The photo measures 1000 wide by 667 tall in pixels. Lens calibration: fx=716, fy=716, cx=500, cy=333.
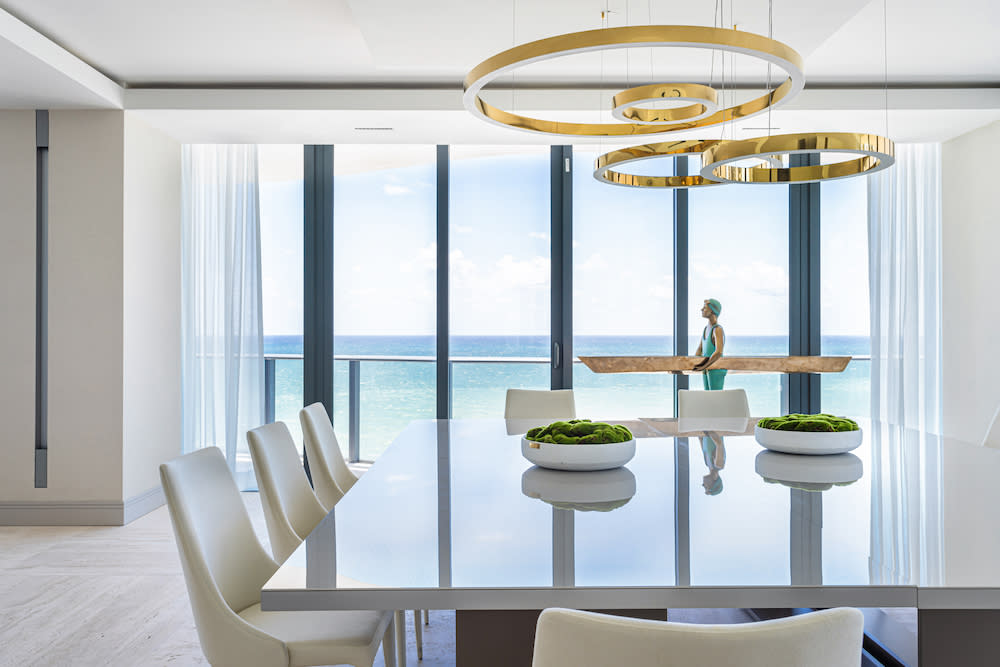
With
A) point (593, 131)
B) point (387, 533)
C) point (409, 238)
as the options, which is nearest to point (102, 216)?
point (593, 131)

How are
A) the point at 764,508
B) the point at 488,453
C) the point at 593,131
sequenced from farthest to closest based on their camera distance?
the point at 593,131 → the point at 488,453 → the point at 764,508

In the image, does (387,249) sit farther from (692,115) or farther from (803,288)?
(692,115)

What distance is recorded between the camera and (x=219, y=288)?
5367 mm

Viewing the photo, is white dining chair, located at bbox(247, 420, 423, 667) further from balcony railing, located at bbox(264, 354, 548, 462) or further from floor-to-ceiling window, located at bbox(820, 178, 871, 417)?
floor-to-ceiling window, located at bbox(820, 178, 871, 417)

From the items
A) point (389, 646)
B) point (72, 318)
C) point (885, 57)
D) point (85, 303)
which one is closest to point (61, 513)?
point (72, 318)

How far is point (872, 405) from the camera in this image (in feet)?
18.3

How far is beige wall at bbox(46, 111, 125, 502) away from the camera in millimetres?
4445

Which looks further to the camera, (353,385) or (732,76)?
(353,385)

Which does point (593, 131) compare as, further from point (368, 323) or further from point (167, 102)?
point (368, 323)

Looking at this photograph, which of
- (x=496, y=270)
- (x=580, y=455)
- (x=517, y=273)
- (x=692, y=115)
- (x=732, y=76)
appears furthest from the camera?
(x=496, y=270)

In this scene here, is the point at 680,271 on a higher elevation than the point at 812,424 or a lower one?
higher

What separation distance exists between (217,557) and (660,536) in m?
1.10

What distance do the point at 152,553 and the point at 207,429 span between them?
5.18 feet

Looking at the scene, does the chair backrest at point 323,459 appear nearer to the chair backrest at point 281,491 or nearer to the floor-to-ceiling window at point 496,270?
the chair backrest at point 281,491
